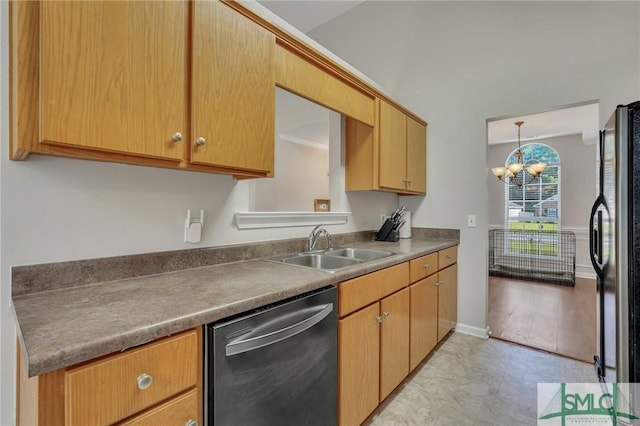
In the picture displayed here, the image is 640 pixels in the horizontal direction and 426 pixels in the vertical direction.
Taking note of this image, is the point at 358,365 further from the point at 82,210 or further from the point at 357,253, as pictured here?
the point at 82,210

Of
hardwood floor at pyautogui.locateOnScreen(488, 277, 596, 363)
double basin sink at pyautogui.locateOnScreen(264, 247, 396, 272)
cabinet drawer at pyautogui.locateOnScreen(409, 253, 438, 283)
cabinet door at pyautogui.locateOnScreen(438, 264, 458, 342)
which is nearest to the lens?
double basin sink at pyautogui.locateOnScreen(264, 247, 396, 272)

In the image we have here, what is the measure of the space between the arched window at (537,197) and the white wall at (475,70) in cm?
451

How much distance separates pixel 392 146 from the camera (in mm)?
2439

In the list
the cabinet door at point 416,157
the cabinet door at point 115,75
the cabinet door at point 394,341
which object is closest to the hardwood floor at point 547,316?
the cabinet door at point 394,341

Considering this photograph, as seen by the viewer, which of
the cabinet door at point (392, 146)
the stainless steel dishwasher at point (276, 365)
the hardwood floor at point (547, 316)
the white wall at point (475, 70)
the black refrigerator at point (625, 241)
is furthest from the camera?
the hardwood floor at point (547, 316)

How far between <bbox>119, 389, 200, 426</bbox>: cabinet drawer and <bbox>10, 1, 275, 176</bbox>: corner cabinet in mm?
750

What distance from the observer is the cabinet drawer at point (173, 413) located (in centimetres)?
74

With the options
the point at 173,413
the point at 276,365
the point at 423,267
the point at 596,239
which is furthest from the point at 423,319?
the point at 173,413

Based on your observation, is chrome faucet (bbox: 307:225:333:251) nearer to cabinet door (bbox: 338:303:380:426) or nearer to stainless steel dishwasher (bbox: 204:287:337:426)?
cabinet door (bbox: 338:303:380:426)

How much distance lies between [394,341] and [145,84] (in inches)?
69.0

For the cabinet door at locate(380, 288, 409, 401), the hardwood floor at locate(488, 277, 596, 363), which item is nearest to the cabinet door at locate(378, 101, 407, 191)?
the cabinet door at locate(380, 288, 409, 401)

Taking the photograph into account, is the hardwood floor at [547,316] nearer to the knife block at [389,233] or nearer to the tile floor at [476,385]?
the tile floor at [476,385]

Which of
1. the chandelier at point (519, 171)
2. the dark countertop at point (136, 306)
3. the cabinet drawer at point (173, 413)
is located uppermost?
the chandelier at point (519, 171)

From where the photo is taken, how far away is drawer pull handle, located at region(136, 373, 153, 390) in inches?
28.7
